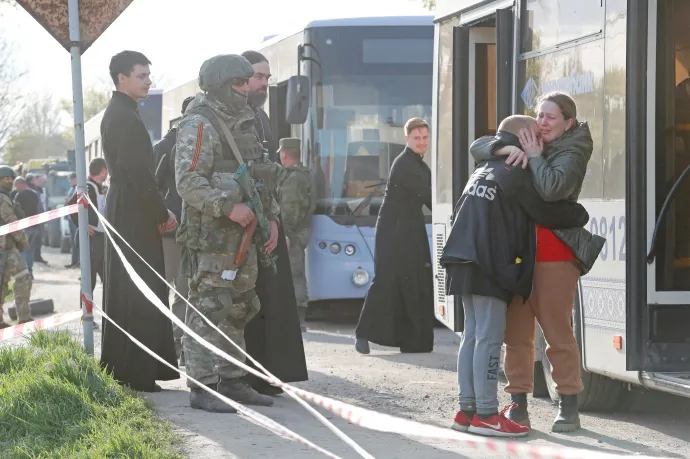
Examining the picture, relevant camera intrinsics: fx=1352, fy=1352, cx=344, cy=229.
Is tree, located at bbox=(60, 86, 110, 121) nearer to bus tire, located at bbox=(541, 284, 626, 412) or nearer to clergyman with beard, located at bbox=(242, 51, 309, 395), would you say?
clergyman with beard, located at bbox=(242, 51, 309, 395)

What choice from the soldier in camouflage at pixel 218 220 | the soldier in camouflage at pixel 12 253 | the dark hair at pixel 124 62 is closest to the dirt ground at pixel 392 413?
the soldier in camouflage at pixel 218 220

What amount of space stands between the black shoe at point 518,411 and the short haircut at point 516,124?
1.41 metres

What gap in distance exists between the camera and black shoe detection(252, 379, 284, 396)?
8169 millimetres

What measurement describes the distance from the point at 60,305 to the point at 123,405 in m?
11.7

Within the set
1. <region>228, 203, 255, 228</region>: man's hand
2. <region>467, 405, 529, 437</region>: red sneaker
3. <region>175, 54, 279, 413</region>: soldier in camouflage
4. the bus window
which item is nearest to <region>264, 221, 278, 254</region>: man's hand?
<region>175, 54, 279, 413</region>: soldier in camouflage

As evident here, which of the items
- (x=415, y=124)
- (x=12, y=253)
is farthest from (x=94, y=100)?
(x=415, y=124)

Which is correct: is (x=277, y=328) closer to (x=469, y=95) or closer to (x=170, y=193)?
(x=170, y=193)

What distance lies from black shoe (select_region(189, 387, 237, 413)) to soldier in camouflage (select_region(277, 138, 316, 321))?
5.67 meters

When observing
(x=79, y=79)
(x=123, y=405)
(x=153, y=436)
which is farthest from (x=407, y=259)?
(x=153, y=436)

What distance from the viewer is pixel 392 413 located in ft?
25.9

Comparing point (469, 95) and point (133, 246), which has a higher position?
point (469, 95)

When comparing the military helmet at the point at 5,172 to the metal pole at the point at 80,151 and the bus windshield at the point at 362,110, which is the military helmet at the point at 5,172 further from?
the metal pole at the point at 80,151

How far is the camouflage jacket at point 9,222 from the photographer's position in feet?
46.3

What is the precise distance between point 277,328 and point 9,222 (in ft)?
21.8
